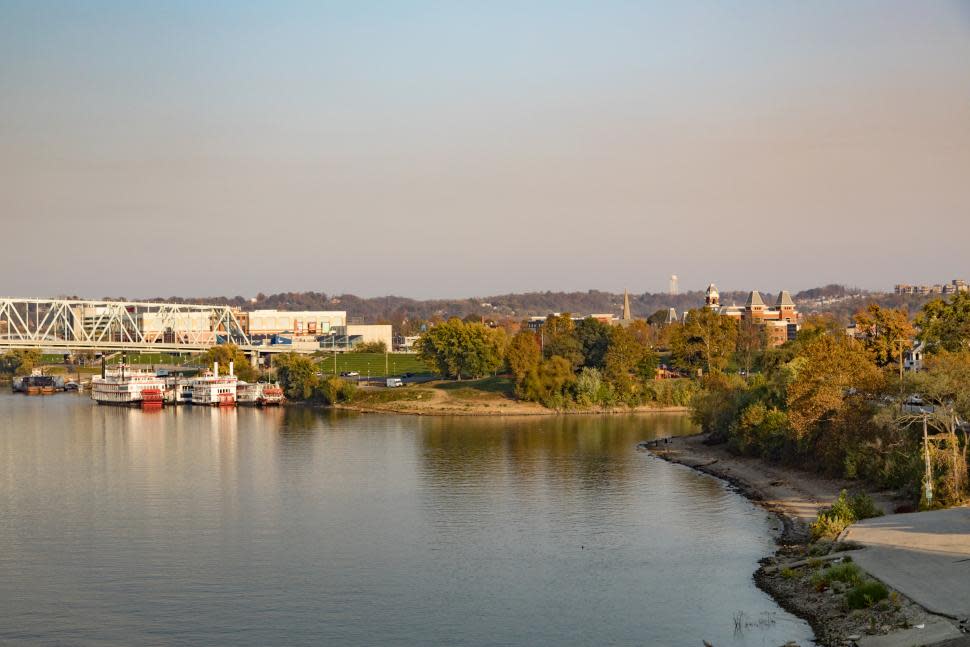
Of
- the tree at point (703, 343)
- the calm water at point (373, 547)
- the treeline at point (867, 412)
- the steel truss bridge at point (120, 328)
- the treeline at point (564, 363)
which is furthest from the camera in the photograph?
the steel truss bridge at point (120, 328)

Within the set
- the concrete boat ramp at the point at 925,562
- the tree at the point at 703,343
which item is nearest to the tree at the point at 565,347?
the tree at the point at 703,343

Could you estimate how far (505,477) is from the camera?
47656mm

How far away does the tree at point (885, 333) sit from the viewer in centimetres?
6325

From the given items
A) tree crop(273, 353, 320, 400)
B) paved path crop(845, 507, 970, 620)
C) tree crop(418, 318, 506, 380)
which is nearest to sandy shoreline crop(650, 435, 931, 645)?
paved path crop(845, 507, 970, 620)

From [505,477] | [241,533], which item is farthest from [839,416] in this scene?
[241,533]

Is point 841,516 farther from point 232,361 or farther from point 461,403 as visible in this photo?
point 232,361

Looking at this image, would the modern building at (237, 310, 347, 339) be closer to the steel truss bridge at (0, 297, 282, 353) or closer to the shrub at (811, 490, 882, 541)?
the steel truss bridge at (0, 297, 282, 353)

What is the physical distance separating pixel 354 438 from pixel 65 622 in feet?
126

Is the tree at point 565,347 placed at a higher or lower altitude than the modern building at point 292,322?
lower

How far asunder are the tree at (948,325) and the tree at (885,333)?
1372 mm

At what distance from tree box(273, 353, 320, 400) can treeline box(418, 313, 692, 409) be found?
9.72 meters

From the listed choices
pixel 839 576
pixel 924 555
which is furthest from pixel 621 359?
pixel 839 576

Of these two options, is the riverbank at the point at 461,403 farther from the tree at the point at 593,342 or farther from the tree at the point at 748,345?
the tree at the point at 748,345

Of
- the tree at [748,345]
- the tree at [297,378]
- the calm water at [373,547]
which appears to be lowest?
the calm water at [373,547]
